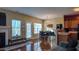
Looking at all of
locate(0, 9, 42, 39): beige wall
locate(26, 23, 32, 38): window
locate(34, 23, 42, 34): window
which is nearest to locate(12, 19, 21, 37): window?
locate(0, 9, 42, 39): beige wall

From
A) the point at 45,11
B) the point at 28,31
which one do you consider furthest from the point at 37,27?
the point at 45,11

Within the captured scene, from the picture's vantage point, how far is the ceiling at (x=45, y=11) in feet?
9.45

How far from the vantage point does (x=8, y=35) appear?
9.50ft

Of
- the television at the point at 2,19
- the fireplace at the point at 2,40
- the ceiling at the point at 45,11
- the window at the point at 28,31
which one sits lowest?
the fireplace at the point at 2,40

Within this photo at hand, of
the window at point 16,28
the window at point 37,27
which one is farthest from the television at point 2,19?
the window at point 37,27

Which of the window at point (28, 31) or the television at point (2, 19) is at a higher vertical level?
the television at point (2, 19)

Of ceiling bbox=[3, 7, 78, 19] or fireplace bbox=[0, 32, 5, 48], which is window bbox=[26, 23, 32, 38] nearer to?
ceiling bbox=[3, 7, 78, 19]

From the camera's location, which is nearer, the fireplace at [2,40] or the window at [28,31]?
the fireplace at [2,40]

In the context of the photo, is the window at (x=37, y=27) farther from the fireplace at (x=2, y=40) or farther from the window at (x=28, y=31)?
the fireplace at (x=2, y=40)

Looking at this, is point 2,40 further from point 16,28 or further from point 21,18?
point 21,18

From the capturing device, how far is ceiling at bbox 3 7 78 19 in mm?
2881
